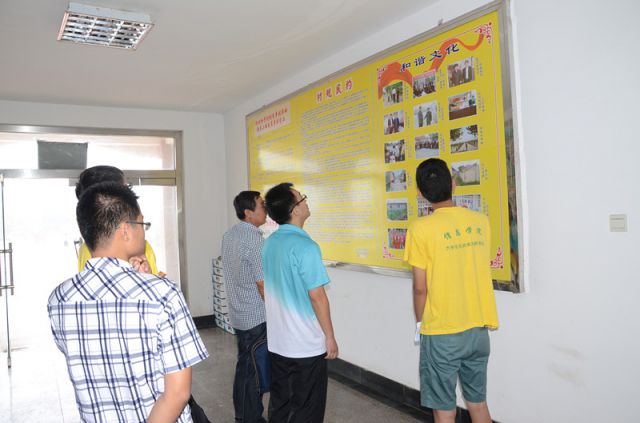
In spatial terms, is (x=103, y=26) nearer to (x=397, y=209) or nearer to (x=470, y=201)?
(x=397, y=209)

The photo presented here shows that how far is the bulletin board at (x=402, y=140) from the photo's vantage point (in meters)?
2.47

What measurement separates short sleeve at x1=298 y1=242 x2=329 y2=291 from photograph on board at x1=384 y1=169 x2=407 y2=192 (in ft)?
3.94

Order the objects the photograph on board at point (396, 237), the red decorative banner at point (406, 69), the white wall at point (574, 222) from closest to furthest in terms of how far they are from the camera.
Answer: the white wall at point (574, 222) → the red decorative banner at point (406, 69) → the photograph on board at point (396, 237)

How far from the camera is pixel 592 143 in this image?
2.13m

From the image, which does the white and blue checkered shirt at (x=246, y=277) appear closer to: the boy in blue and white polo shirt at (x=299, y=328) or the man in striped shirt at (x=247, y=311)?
the man in striped shirt at (x=247, y=311)

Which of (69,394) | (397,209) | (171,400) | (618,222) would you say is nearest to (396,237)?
(397,209)

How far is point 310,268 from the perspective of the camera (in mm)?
2086

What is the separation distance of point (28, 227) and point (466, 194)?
476 centimetres

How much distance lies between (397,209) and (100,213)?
2.24 metres

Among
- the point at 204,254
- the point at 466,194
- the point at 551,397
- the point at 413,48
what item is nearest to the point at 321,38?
the point at 413,48

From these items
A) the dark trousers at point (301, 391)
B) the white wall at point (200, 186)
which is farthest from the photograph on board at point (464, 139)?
the white wall at point (200, 186)

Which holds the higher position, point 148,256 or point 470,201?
point 470,201

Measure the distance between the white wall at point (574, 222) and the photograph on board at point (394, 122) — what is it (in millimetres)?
699

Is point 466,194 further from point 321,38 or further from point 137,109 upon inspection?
point 137,109
